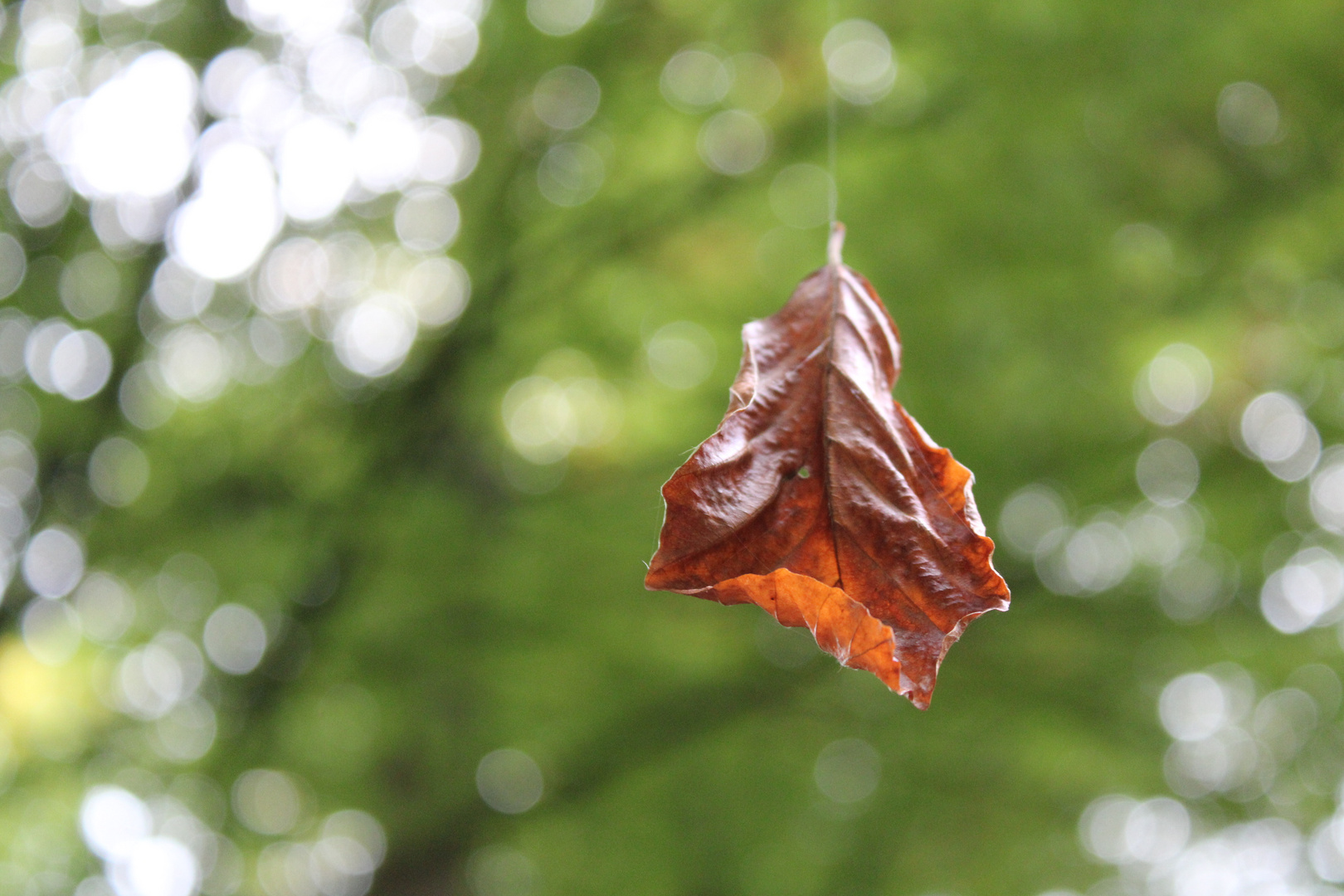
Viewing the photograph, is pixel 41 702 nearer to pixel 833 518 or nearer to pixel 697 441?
pixel 697 441

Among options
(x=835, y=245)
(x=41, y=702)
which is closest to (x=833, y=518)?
(x=835, y=245)

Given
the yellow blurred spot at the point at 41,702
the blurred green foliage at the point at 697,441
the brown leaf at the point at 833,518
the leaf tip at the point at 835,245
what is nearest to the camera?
the brown leaf at the point at 833,518

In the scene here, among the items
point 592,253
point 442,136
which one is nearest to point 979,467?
point 592,253

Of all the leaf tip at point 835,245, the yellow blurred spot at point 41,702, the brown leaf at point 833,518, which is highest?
the leaf tip at point 835,245

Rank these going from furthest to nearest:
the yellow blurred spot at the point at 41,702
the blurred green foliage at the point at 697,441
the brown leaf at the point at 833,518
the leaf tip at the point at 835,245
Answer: the yellow blurred spot at the point at 41,702
the blurred green foliage at the point at 697,441
the leaf tip at the point at 835,245
the brown leaf at the point at 833,518

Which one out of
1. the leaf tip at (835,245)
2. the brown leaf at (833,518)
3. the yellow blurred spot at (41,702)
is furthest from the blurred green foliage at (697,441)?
the brown leaf at (833,518)

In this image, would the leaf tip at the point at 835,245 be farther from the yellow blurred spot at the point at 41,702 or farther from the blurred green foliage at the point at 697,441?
the yellow blurred spot at the point at 41,702

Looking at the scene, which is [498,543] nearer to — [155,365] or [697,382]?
[697,382]

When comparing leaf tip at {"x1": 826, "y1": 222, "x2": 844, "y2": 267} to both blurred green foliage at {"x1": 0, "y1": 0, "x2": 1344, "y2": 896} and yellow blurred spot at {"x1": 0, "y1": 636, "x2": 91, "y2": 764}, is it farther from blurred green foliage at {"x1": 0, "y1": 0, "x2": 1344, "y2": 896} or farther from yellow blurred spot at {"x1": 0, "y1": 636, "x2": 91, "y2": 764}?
yellow blurred spot at {"x1": 0, "y1": 636, "x2": 91, "y2": 764}

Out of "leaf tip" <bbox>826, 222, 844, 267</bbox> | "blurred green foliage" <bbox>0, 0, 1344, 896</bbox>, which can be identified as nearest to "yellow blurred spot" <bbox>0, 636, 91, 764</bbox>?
"blurred green foliage" <bbox>0, 0, 1344, 896</bbox>
